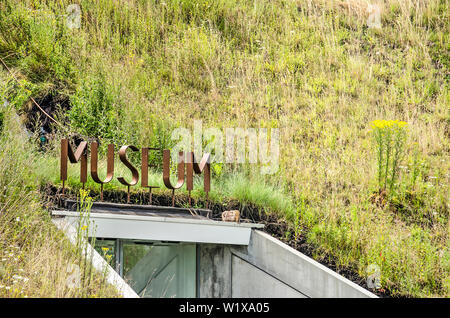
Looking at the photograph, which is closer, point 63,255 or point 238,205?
point 63,255

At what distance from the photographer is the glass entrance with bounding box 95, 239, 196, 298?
670cm

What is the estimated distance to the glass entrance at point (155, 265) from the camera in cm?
670

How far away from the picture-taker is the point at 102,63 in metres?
10.4

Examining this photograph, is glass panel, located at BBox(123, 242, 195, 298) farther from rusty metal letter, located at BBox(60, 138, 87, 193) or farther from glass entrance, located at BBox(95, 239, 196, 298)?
rusty metal letter, located at BBox(60, 138, 87, 193)

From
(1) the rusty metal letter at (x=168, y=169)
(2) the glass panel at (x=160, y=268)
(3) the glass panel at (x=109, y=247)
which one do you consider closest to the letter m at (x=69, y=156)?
(3) the glass panel at (x=109, y=247)

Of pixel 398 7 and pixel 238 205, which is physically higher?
pixel 398 7

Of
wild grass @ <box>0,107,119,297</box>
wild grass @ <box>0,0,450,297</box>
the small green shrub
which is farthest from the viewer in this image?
the small green shrub

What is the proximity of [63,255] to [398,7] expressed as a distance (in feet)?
38.6

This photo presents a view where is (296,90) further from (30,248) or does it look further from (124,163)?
(30,248)

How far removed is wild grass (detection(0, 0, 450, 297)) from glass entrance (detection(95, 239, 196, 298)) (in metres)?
1.19

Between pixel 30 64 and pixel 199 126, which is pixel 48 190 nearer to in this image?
pixel 199 126

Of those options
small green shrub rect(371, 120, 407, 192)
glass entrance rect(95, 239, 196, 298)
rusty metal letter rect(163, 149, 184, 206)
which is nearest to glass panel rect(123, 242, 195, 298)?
glass entrance rect(95, 239, 196, 298)

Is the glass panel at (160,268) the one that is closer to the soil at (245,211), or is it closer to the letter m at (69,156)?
the soil at (245,211)
